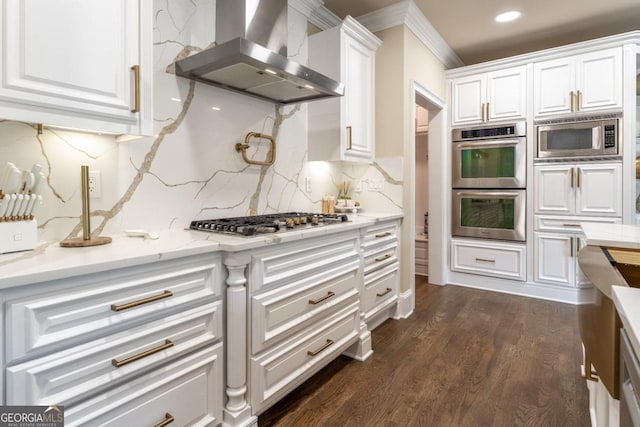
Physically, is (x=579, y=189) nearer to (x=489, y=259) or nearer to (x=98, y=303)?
(x=489, y=259)

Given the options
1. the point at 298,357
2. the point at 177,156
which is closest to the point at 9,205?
the point at 177,156

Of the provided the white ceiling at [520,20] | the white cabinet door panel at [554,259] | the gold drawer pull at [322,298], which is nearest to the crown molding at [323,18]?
the white ceiling at [520,20]

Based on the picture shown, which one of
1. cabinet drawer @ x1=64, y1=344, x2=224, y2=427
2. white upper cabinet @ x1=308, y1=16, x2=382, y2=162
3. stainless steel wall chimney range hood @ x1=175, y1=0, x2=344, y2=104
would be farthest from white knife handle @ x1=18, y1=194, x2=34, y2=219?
white upper cabinet @ x1=308, y1=16, x2=382, y2=162

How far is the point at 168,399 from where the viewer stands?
1263 millimetres

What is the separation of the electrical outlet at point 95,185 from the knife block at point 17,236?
340mm

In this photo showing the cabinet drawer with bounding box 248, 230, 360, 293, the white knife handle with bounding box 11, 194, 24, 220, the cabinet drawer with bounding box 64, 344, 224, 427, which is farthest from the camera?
the cabinet drawer with bounding box 248, 230, 360, 293

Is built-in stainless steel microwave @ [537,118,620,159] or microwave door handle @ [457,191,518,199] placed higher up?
built-in stainless steel microwave @ [537,118,620,159]

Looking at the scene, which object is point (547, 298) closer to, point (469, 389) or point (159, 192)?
point (469, 389)

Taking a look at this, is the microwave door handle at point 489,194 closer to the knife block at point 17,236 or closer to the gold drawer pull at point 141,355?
the gold drawer pull at point 141,355

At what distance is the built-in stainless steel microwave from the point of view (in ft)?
10.4

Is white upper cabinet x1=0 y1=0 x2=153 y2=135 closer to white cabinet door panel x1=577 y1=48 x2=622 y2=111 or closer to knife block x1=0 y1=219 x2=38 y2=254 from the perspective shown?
knife block x1=0 y1=219 x2=38 y2=254

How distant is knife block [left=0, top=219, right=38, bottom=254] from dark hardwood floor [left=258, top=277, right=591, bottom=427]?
1272mm

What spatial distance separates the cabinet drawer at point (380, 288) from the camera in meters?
2.52

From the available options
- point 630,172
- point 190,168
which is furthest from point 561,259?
point 190,168
